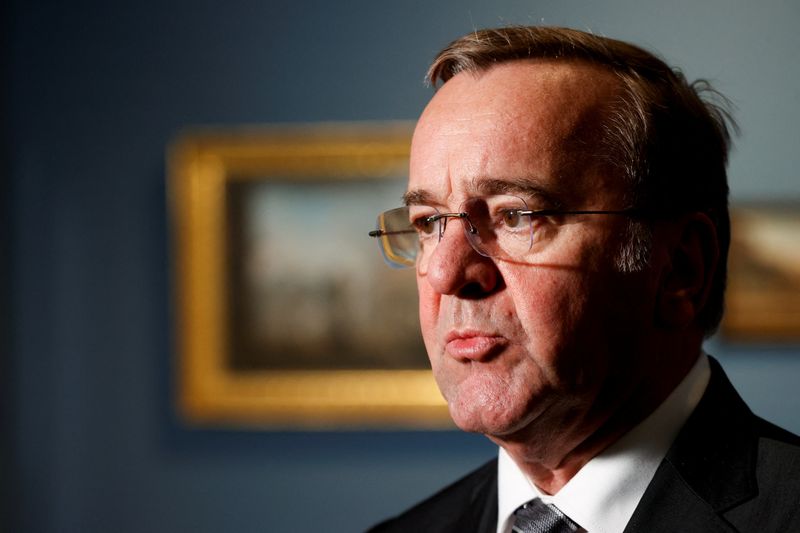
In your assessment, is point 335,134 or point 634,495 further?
point 335,134

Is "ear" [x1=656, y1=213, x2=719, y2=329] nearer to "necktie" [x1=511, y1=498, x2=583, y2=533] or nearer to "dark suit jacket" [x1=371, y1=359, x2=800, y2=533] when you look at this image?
"dark suit jacket" [x1=371, y1=359, x2=800, y2=533]

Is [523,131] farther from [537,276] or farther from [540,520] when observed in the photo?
[540,520]

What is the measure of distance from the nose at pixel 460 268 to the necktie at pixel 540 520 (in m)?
0.35

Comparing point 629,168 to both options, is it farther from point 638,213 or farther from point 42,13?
point 42,13

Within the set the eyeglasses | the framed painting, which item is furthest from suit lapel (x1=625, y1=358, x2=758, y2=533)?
the framed painting

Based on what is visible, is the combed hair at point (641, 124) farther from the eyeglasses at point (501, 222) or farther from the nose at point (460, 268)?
the nose at point (460, 268)

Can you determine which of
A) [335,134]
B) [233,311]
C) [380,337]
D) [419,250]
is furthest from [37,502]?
[419,250]

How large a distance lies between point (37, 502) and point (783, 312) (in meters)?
2.80

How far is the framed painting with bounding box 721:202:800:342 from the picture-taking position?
3.30 metres

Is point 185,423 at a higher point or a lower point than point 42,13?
lower

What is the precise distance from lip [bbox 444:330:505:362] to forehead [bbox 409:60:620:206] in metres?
0.21

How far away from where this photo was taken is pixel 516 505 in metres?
1.55

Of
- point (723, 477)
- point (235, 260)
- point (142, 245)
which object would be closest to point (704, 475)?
point (723, 477)

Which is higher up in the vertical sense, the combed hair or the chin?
the combed hair
